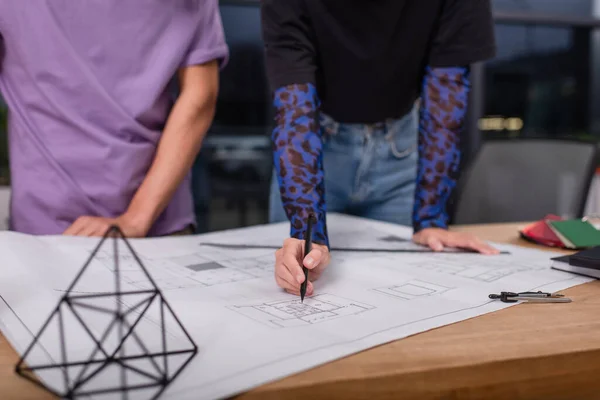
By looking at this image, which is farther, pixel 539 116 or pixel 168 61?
pixel 539 116

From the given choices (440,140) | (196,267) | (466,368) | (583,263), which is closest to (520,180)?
(440,140)

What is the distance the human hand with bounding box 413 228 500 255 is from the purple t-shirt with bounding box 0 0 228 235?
20.9 inches

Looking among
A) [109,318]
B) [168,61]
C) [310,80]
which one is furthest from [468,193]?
[109,318]

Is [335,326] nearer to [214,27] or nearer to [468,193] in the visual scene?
[214,27]

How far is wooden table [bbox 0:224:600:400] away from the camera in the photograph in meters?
0.45

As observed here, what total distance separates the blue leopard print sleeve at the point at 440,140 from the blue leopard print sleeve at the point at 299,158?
0.25 m

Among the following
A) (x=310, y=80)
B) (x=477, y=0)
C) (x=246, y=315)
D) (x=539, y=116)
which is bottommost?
(x=539, y=116)

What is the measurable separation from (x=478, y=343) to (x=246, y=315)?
0.23 metres

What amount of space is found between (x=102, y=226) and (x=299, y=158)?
36cm

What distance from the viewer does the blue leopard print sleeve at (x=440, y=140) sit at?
1089mm

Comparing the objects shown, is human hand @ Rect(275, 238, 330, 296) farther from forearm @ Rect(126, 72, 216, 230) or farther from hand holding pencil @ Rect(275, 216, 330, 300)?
forearm @ Rect(126, 72, 216, 230)

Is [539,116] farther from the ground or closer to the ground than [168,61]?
closer to the ground

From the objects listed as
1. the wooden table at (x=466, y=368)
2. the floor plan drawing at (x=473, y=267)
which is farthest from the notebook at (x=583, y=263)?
the wooden table at (x=466, y=368)

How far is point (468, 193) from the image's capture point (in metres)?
1.78
